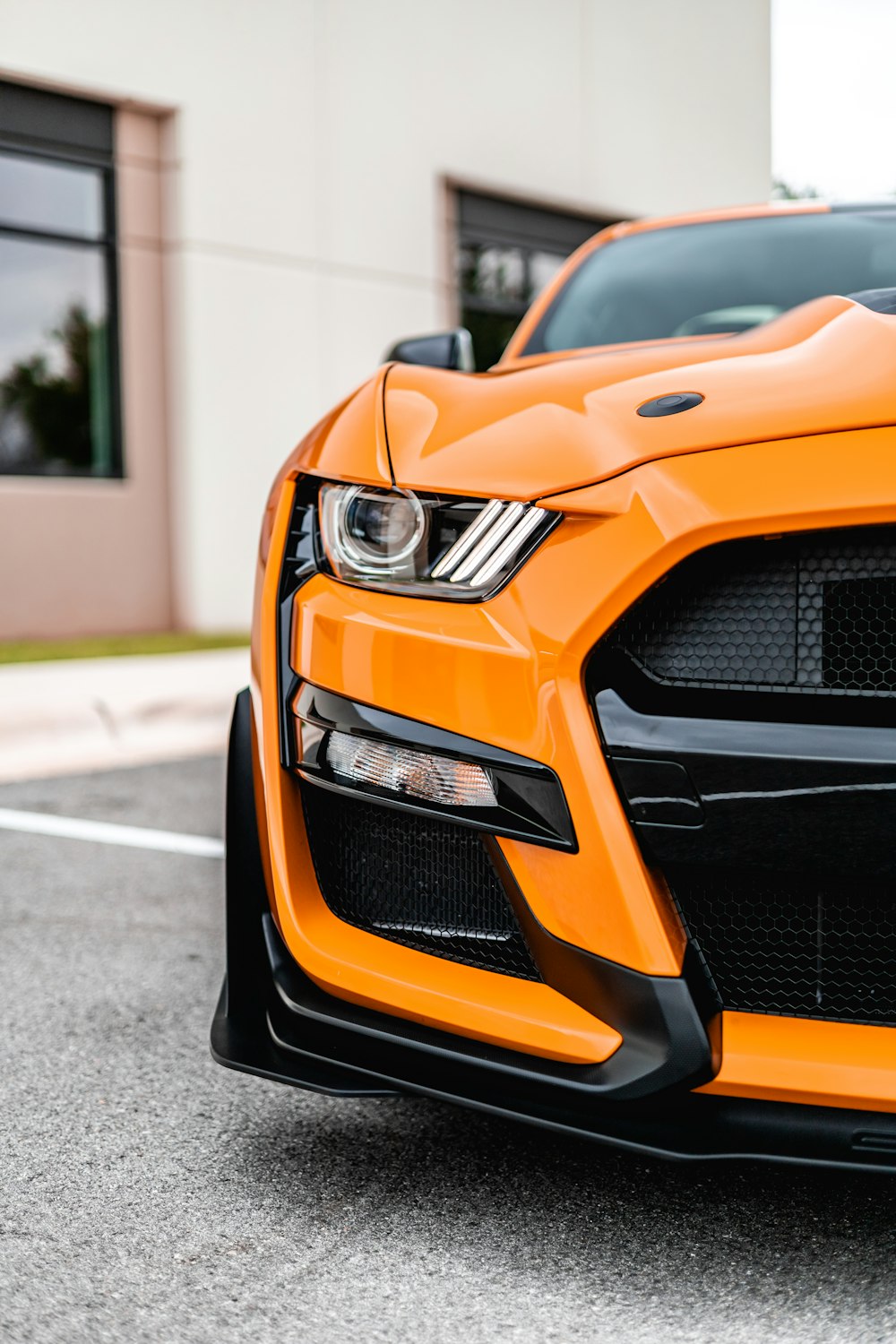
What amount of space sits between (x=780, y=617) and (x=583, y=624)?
0.74ft

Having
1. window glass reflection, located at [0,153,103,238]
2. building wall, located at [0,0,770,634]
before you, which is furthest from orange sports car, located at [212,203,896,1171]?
window glass reflection, located at [0,153,103,238]

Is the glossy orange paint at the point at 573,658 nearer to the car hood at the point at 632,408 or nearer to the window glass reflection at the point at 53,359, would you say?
the car hood at the point at 632,408

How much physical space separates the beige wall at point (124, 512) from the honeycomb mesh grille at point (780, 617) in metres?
8.61

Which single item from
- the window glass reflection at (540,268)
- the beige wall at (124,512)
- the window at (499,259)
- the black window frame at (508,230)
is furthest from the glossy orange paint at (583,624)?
the window glass reflection at (540,268)

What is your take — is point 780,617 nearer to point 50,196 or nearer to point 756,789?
point 756,789

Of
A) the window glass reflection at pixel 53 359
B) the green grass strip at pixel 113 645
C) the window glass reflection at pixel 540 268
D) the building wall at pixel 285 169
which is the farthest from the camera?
the window glass reflection at pixel 540 268

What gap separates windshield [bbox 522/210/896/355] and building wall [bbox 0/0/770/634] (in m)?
6.93

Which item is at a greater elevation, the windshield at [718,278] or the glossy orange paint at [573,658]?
the windshield at [718,278]

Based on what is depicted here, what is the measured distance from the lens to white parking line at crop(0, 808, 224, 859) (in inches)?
170

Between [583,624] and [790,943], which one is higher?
[583,624]

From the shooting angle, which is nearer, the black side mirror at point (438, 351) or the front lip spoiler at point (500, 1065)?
the front lip spoiler at point (500, 1065)

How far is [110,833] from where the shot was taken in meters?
4.53

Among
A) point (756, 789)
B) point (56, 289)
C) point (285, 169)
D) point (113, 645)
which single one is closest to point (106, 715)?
point (113, 645)

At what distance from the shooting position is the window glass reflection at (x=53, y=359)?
9.90m
